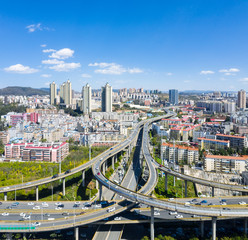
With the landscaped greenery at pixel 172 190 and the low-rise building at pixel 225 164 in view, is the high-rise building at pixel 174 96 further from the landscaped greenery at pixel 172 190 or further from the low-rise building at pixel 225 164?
the landscaped greenery at pixel 172 190

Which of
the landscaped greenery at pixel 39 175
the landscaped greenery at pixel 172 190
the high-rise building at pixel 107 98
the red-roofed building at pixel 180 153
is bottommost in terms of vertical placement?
the landscaped greenery at pixel 172 190

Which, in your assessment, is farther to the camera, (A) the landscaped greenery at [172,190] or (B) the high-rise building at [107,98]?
(B) the high-rise building at [107,98]

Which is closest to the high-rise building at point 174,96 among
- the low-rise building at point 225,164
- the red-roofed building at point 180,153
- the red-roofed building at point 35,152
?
the red-roofed building at point 180,153

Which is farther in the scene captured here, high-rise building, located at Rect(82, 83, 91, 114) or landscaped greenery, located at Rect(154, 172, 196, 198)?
high-rise building, located at Rect(82, 83, 91, 114)

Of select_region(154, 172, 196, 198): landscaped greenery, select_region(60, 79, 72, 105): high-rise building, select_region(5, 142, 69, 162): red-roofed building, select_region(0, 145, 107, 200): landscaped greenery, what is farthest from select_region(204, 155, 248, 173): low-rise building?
A: select_region(60, 79, 72, 105): high-rise building

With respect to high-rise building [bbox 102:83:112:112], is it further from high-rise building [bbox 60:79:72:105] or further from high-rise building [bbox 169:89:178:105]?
high-rise building [bbox 169:89:178:105]

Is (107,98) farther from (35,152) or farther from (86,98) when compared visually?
(35,152)

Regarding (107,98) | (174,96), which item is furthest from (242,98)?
(107,98)
